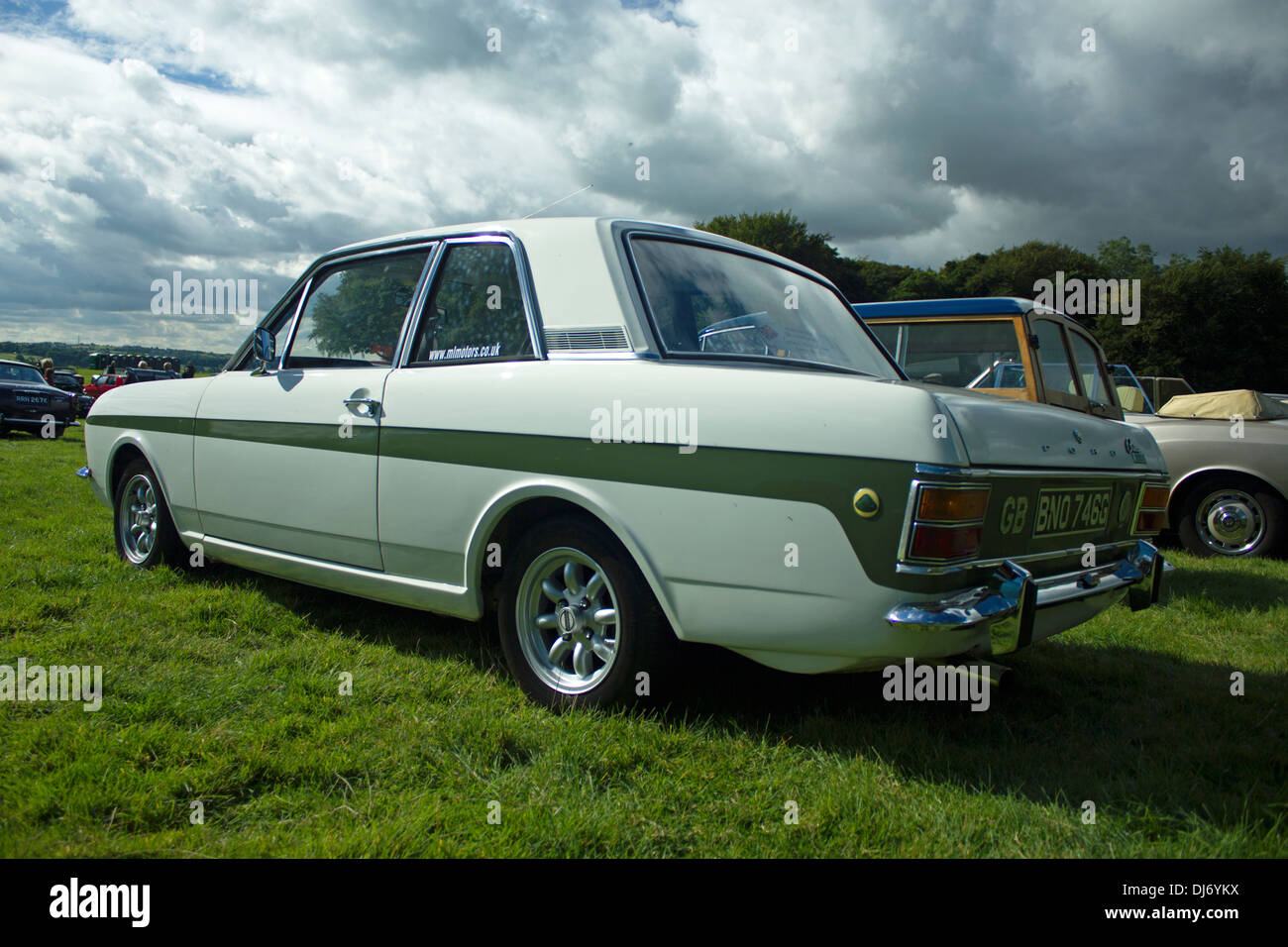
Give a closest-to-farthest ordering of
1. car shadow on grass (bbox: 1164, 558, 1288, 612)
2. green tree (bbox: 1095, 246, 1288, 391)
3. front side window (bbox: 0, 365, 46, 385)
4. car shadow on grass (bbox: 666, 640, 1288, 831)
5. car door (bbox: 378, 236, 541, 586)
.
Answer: car shadow on grass (bbox: 666, 640, 1288, 831) → car door (bbox: 378, 236, 541, 586) → car shadow on grass (bbox: 1164, 558, 1288, 612) → front side window (bbox: 0, 365, 46, 385) → green tree (bbox: 1095, 246, 1288, 391)

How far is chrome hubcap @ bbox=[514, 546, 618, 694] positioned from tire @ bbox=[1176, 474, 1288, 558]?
619 cm

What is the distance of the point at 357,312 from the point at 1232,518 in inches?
270

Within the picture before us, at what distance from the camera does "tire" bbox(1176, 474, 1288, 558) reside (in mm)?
6840

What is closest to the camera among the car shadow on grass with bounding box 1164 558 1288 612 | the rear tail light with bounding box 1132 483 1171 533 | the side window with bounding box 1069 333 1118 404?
the rear tail light with bounding box 1132 483 1171 533

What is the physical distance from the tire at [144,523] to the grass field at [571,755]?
24.4 inches

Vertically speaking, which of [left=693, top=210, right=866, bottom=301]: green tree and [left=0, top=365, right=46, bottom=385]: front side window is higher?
[left=693, top=210, right=866, bottom=301]: green tree

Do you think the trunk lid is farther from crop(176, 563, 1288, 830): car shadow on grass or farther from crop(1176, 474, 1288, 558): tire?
crop(1176, 474, 1288, 558): tire

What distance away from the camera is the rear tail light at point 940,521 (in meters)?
2.27

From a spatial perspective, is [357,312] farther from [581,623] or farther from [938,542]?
[938,542]

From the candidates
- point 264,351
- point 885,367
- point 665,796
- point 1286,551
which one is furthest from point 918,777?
point 1286,551

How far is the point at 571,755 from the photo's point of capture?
2.61 meters

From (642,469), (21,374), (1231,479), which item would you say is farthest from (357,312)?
(21,374)
